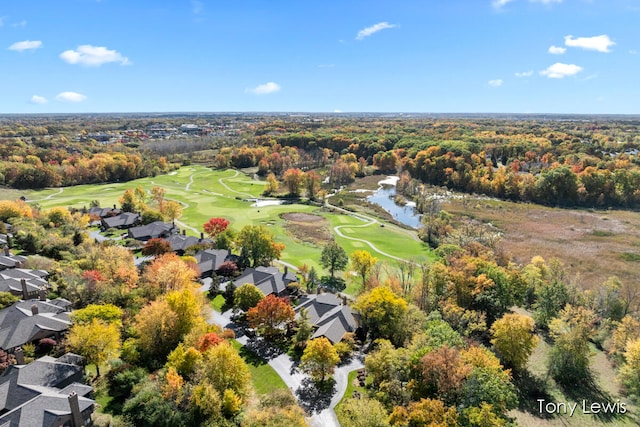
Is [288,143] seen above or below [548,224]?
above

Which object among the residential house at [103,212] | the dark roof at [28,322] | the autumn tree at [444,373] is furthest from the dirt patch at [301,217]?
the autumn tree at [444,373]

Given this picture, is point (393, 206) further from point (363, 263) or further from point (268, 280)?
point (268, 280)

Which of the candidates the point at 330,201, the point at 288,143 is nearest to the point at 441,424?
the point at 330,201

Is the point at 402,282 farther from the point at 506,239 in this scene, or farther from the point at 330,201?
the point at 330,201

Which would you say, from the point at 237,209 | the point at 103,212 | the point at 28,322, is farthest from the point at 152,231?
the point at 28,322

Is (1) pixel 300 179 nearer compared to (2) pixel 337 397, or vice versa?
(2) pixel 337 397

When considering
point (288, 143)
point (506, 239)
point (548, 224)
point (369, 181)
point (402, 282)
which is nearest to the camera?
point (402, 282)
